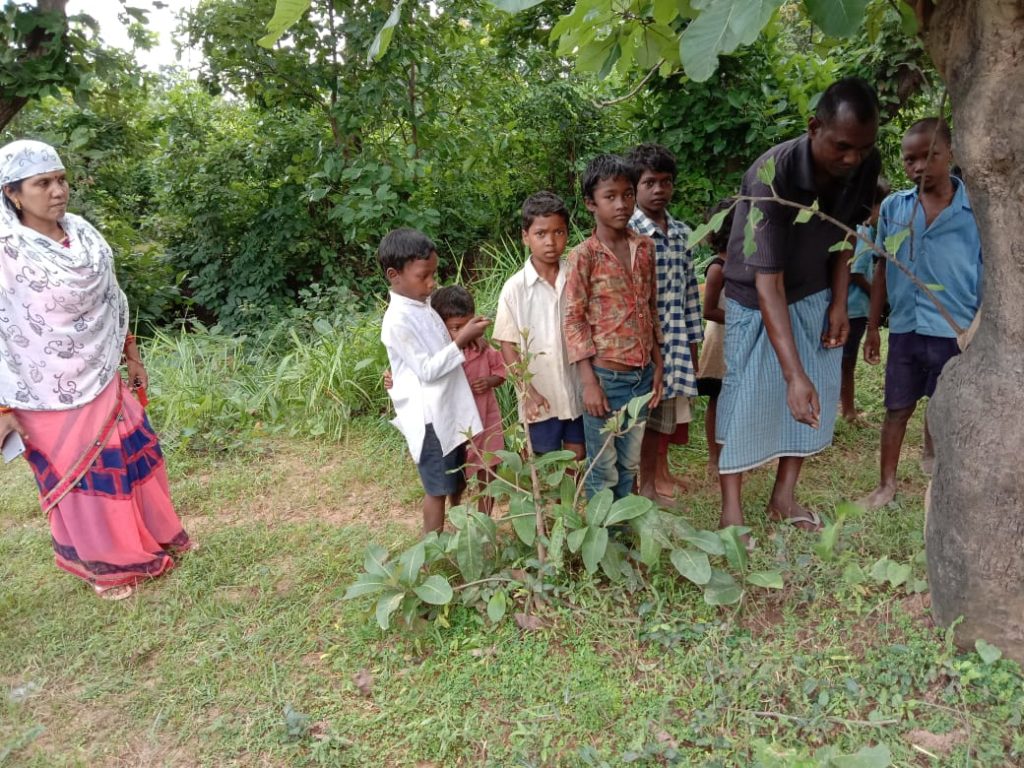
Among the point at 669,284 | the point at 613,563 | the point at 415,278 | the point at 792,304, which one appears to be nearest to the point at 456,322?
the point at 415,278

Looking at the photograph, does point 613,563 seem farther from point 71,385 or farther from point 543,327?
point 71,385

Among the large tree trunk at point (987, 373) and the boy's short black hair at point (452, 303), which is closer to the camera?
the large tree trunk at point (987, 373)

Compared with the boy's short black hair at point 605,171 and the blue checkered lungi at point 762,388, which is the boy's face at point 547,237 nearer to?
the boy's short black hair at point 605,171

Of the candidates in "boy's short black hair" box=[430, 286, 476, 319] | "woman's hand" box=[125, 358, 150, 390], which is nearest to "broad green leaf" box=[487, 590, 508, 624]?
"boy's short black hair" box=[430, 286, 476, 319]

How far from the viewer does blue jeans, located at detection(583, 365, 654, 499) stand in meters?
2.92

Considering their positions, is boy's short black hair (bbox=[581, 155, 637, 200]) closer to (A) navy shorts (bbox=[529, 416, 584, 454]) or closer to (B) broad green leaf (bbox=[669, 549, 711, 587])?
(A) navy shorts (bbox=[529, 416, 584, 454])

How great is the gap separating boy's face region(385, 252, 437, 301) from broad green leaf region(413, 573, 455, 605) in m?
1.03

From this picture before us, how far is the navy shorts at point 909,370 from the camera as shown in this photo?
3.10 meters

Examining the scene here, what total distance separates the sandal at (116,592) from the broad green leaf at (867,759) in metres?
2.62

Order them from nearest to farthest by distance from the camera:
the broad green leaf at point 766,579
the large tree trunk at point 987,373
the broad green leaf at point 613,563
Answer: the large tree trunk at point 987,373 < the broad green leaf at point 766,579 < the broad green leaf at point 613,563

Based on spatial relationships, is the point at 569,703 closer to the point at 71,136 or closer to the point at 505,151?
the point at 505,151

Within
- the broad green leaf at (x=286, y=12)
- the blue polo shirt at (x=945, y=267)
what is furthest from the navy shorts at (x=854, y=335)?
the broad green leaf at (x=286, y=12)

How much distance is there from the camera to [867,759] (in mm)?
1684

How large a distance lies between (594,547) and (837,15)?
1584 millimetres
